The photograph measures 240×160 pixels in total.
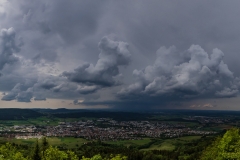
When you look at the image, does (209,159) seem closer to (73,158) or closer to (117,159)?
(117,159)

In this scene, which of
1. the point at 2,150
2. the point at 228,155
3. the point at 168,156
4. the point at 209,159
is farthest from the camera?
the point at 168,156

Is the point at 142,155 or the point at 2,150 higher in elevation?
the point at 2,150

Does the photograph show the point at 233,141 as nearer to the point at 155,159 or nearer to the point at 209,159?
the point at 209,159

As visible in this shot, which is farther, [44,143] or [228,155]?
[44,143]

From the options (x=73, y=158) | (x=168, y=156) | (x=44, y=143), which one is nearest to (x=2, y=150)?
(x=44, y=143)

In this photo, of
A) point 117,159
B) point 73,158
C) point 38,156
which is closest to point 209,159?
point 117,159

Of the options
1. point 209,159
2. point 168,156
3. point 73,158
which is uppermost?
point 73,158

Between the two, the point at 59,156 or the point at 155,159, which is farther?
the point at 155,159

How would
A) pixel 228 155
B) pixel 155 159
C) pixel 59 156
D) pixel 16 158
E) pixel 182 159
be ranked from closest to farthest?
1. pixel 228 155
2. pixel 59 156
3. pixel 16 158
4. pixel 182 159
5. pixel 155 159

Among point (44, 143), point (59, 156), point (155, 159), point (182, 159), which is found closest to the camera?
point (59, 156)
